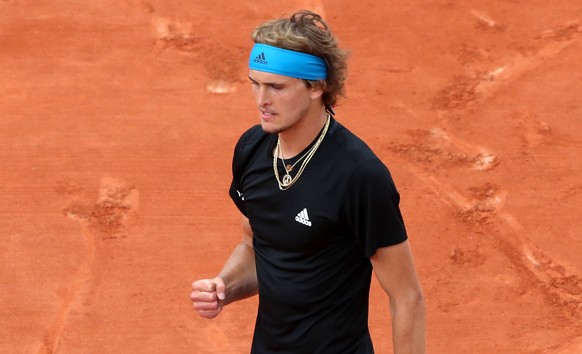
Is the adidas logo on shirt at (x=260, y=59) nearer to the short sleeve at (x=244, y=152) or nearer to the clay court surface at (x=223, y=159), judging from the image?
the short sleeve at (x=244, y=152)

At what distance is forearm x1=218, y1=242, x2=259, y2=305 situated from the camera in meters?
4.01

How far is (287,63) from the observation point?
3467mm

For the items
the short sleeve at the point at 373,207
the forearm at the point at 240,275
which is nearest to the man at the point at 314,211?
the short sleeve at the point at 373,207

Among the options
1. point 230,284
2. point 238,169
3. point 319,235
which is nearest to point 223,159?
point 230,284

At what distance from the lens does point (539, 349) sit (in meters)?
6.71

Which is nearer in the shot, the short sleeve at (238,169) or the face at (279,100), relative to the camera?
the face at (279,100)

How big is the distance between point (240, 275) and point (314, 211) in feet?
2.32

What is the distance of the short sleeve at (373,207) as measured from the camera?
11.0ft

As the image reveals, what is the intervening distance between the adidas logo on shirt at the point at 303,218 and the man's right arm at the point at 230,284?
53 cm

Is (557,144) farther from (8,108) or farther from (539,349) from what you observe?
(8,108)

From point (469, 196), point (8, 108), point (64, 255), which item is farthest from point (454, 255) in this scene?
point (8, 108)

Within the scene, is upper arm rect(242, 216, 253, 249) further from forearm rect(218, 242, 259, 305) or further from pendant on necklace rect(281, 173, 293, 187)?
pendant on necklace rect(281, 173, 293, 187)

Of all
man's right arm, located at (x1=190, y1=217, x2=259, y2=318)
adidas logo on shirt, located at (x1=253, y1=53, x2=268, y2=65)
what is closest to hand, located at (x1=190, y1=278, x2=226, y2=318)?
man's right arm, located at (x1=190, y1=217, x2=259, y2=318)

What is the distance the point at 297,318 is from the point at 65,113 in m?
5.97
